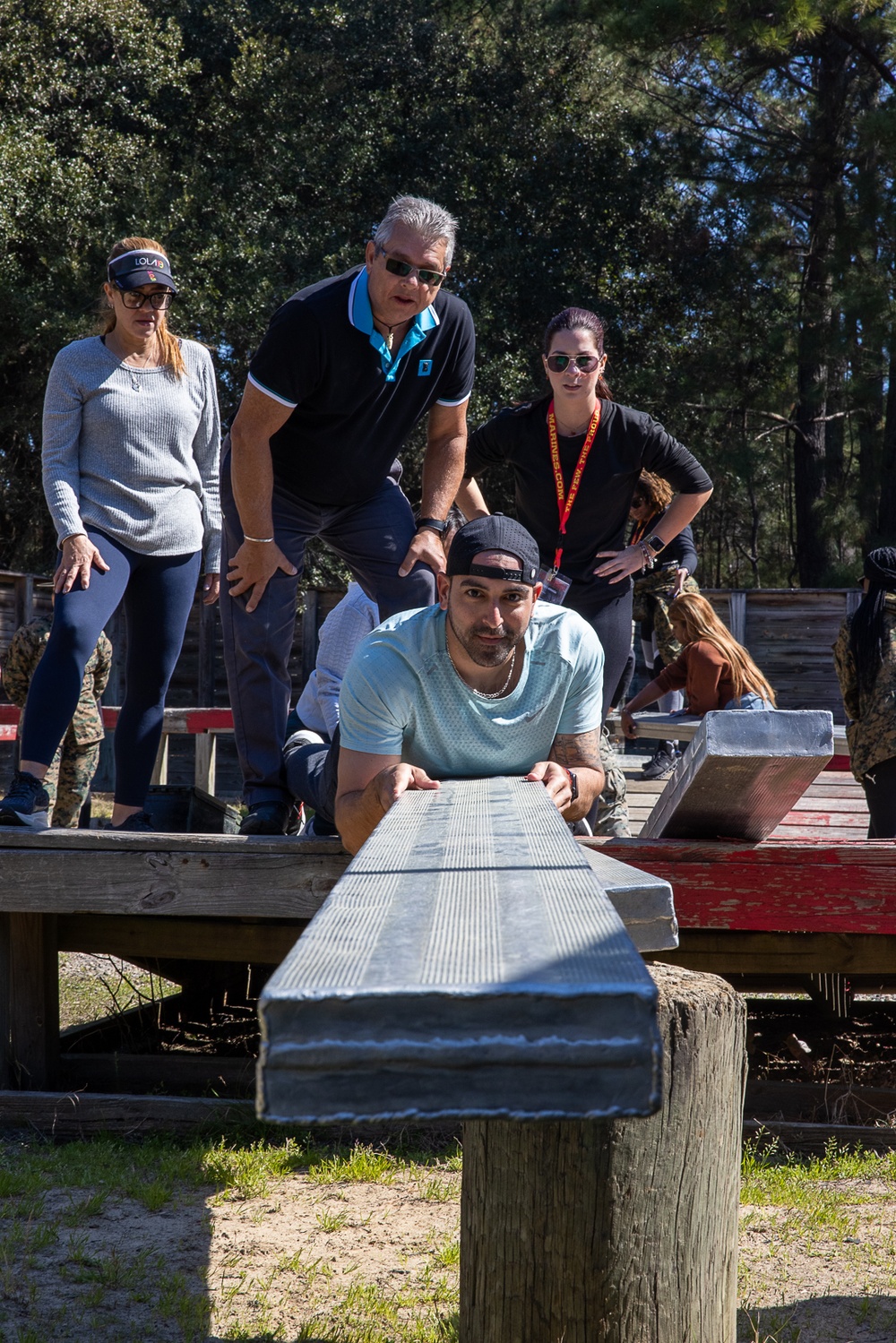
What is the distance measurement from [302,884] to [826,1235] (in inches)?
63.7

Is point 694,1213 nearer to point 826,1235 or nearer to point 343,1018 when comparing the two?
point 343,1018

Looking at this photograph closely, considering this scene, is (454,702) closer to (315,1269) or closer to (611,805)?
(315,1269)

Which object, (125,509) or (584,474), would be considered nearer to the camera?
(125,509)

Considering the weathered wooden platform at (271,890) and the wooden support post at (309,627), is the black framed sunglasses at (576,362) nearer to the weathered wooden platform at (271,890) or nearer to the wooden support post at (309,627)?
the weathered wooden platform at (271,890)

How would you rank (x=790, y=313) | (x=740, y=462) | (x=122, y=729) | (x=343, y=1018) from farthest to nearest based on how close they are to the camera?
(x=790, y=313)
(x=740, y=462)
(x=122, y=729)
(x=343, y=1018)

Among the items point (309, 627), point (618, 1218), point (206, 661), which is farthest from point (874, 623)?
point (206, 661)

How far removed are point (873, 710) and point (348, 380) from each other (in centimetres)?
254

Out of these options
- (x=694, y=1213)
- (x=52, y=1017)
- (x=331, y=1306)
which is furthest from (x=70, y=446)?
(x=694, y=1213)

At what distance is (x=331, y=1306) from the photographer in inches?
103

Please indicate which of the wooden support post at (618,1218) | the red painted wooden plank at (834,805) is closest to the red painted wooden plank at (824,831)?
the red painted wooden plank at (834,805)

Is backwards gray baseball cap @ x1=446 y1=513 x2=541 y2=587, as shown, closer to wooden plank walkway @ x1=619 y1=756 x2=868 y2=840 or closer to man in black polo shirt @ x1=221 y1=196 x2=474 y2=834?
man in black polo shirt @ x1=221 y1=196 x2=474 y2=834

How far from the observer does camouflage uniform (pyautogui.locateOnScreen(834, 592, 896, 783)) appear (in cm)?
473

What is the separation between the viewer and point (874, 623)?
4.93 m

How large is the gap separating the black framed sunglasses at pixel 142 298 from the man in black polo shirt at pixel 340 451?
1.35 ft
